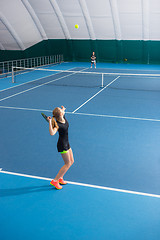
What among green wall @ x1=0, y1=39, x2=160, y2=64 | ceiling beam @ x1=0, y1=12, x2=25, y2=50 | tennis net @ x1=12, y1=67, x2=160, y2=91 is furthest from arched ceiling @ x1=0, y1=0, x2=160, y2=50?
tennis net @ x1=12, y1=67, x2=160, y2=91

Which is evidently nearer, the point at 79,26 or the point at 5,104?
the point at 5,104

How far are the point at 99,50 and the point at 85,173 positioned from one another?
2759 cm

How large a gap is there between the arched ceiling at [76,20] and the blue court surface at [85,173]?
1609cm


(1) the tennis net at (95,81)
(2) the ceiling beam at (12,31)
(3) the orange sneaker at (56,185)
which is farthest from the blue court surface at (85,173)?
(2) the ceiling beam at (12,31)

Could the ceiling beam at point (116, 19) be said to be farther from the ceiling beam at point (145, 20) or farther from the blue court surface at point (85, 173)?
the blue court surface at point (85, 173)

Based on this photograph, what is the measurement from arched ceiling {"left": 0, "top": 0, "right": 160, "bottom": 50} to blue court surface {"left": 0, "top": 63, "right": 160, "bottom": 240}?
52.8ft

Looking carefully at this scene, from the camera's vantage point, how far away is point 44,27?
3184 cm

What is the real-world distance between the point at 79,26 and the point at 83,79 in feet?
38.4

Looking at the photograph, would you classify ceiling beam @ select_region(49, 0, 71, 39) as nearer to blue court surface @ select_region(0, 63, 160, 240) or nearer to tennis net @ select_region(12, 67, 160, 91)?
tennis net @ select_region(12, 67, 160, 91)

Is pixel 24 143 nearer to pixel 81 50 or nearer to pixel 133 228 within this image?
pixel 133 228

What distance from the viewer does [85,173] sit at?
696cm

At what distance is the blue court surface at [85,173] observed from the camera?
5.01 metres

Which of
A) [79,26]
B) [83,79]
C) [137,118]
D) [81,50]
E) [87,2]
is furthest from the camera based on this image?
[81,50]

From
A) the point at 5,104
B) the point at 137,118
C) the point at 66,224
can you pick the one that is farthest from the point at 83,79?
the point at 66,224
